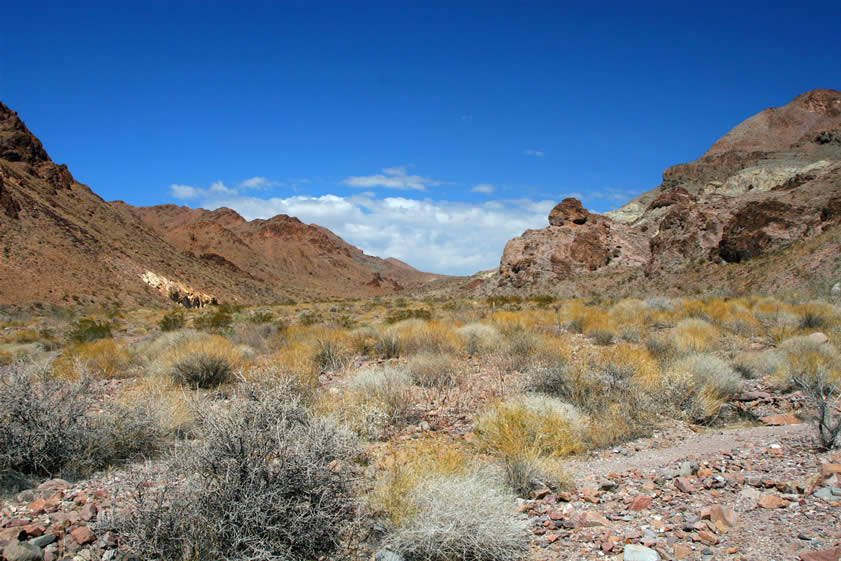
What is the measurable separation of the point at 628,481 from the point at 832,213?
87.2ft

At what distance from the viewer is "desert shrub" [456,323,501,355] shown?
9875 millimetres

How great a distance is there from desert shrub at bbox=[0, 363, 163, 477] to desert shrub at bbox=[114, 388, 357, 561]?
1089 millimetres

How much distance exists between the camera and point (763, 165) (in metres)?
56.2

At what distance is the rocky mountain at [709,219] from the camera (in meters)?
24.9

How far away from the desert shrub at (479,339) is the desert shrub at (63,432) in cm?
646

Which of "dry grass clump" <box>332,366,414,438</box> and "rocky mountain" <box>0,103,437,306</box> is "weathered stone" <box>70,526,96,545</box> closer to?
"dry grass clump" <box>332,366,414,438</box>

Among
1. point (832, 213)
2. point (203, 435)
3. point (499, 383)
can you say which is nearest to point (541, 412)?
point (499, 383)

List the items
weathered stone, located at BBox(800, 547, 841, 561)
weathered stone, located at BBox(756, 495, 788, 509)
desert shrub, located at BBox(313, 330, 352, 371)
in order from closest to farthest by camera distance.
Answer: weathered stone, located at BBox(800, 547, 841, 561) < weathered stone, located at BBox(756, 495, 788, 509) < desert shrub, located at BBox(313, 330, 352, 371)

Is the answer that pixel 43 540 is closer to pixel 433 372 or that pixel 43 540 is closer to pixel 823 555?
pixel 823 555

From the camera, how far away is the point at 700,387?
6.29 meters

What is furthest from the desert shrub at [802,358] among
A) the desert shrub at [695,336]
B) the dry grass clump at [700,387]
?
the desert shrub at [695,336]

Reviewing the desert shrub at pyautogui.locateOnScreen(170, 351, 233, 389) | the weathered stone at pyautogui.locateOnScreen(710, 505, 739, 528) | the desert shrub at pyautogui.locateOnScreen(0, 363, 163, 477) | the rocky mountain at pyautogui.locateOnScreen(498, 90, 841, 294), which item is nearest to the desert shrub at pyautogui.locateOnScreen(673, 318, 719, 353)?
the weathered stone at pyautogui.locateOnScreen(710, 505, 739, 528)

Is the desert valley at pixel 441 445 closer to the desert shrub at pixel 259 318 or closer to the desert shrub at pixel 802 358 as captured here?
the desert shrub at pixel 802 358

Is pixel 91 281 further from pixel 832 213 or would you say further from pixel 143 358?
pixel 832 213
